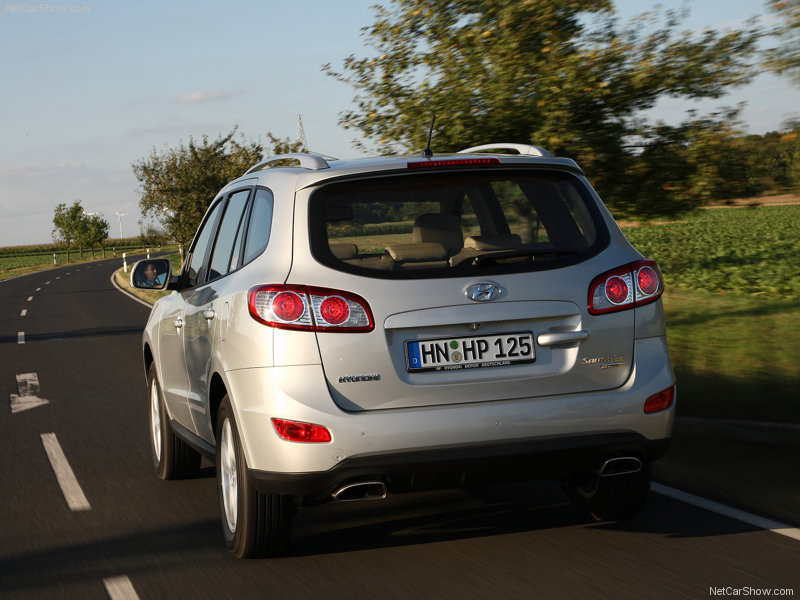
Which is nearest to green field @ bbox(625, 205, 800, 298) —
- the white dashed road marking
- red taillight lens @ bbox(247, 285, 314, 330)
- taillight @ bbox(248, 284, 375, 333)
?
taillight @ bbox(248, 284, 375, 333)

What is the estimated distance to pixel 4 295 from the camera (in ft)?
125

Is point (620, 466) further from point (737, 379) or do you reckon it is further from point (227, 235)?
point (737, 379)

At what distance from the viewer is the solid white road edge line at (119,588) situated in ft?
14.3

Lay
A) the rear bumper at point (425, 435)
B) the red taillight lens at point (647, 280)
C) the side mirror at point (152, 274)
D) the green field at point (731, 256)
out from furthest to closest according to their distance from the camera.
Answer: the green field at point (731, 256), the side mirror at point (152, 274), the red taillight lens at point (647, 280), the rear bumper at point (425, 435)

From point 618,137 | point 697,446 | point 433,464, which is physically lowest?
point 697,446

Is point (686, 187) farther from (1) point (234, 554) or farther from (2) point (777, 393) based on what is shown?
(1) point (234, 554)

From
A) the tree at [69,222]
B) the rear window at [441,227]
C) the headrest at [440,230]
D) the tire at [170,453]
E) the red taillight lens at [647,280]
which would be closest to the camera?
the rear window at [441,227]

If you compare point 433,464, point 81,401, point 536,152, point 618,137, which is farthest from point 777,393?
point 81,401

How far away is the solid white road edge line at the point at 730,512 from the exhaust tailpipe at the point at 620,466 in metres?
0.88

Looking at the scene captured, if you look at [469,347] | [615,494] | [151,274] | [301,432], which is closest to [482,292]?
[469,347]

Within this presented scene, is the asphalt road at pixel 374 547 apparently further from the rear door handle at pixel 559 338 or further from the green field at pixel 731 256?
the green field at pixel 731 256

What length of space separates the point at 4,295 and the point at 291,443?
36.7m

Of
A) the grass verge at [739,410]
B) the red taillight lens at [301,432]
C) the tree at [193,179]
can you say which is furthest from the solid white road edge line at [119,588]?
the tree at [193,179]

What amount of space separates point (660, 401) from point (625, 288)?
1.76 feet
